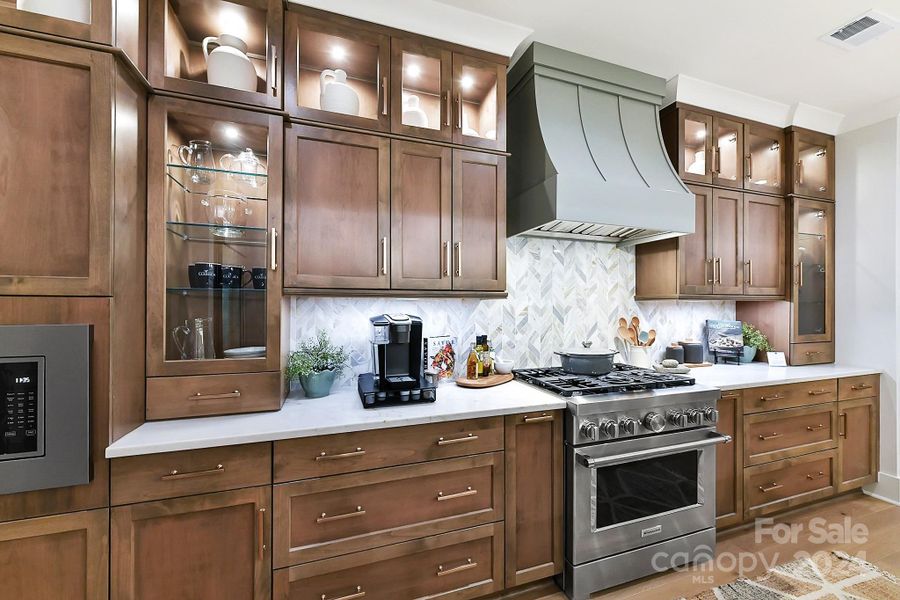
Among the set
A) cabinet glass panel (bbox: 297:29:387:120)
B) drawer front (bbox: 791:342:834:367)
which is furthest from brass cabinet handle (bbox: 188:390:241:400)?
drawer front (bbox: 791:342:834:367)

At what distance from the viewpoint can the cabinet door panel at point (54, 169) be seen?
3.92 feet

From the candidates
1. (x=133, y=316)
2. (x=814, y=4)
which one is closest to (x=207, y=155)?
(x=133, y=316)

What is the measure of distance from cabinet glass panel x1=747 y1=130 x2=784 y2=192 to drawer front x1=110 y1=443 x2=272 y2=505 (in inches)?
146

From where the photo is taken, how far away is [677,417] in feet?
6.56

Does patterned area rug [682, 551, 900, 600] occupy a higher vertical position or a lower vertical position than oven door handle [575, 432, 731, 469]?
lower

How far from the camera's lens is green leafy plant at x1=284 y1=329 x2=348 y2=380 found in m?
1.88

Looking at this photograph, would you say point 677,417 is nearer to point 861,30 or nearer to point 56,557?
point 861,30

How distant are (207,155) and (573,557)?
2503 millimetres

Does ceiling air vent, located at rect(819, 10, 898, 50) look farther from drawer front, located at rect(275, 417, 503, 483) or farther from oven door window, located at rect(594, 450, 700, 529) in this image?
drawer front, located at rect(275, 417, 503, 483)

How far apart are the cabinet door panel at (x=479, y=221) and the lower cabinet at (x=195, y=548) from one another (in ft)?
4.37

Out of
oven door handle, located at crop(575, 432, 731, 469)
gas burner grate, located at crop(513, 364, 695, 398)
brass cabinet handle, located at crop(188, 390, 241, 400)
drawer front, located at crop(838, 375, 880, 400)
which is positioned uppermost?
brass cabinet handle, located at crop(188, 390, 241, 400)

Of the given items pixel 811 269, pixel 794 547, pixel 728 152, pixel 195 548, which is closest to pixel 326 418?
pixel 195 548

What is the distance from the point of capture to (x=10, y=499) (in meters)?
1.16

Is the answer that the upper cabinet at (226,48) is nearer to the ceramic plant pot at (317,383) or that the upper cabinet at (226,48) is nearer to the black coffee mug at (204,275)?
the black coffee mug at (204,275)
